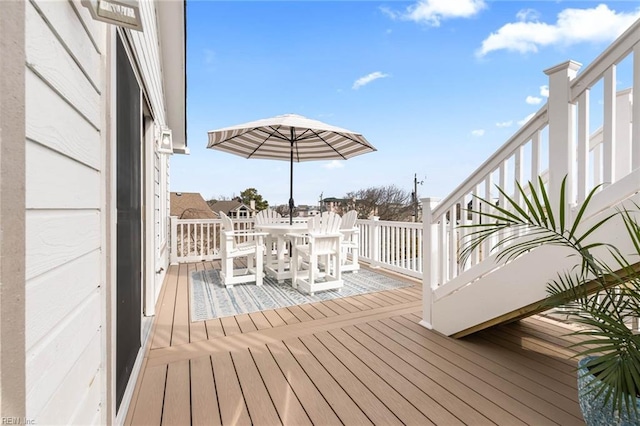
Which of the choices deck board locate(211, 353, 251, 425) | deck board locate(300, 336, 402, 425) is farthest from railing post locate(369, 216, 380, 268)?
deck board locate(211, 353, 251, 425)

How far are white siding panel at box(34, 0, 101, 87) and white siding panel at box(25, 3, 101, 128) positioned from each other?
0.10 ft

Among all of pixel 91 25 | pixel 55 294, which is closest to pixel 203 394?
pixel 55 294

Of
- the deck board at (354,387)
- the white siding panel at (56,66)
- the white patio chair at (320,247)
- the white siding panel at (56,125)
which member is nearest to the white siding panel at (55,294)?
the white siding panel at (56,125)

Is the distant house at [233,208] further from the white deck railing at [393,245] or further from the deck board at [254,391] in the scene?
the deck board at [254,391]

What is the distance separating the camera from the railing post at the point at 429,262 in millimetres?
2656

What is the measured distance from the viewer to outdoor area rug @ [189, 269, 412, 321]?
3107 millimetres

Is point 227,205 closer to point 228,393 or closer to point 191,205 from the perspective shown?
point 191,205

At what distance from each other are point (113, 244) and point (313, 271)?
2.60 meters

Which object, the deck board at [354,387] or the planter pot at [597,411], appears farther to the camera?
the deck board at [354,387]

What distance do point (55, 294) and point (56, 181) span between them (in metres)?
0.32

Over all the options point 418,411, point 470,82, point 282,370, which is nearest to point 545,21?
point 470,82

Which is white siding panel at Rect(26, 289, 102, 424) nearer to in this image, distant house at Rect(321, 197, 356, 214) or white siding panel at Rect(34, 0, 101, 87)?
white siding panel at Rect(34, 0, 101, 87)

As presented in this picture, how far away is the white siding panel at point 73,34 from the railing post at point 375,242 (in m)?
4.50

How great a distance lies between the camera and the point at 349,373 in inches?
74.8
